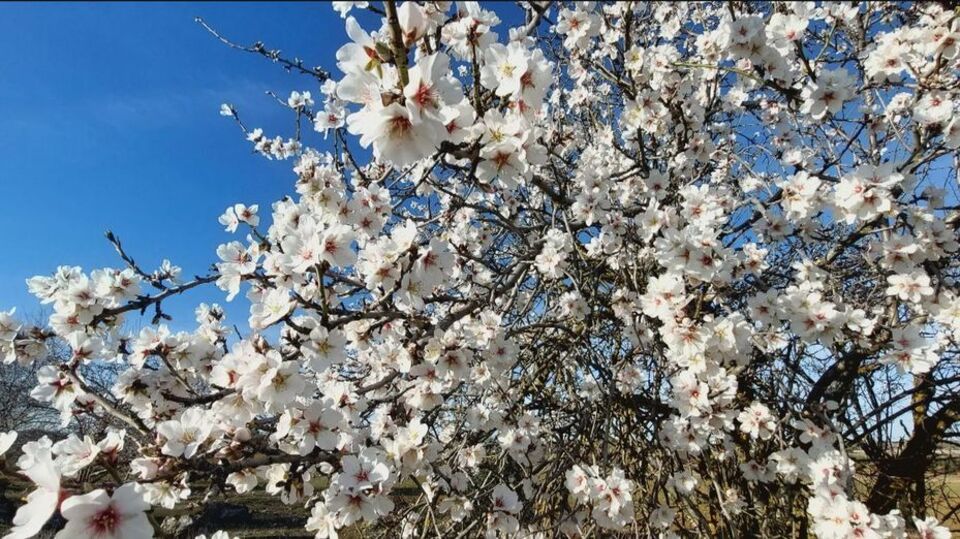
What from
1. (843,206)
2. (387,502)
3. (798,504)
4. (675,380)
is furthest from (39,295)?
(798,504)

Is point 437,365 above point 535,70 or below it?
below

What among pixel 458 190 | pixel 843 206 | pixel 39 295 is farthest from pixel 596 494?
pixel 458 190

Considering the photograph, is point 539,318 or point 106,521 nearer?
point 106,521

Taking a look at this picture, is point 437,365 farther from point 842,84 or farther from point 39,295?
point 842,84

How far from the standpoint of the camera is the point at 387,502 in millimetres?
2031

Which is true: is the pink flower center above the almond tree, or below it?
below

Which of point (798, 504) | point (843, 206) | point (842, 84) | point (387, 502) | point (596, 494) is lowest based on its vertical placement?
point (387, 502)

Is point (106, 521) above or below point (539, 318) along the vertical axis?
below

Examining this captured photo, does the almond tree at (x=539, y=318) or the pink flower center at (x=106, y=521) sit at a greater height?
the almond tree at (x=539, y=318)

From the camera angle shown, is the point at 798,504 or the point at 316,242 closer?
the point at 316,242

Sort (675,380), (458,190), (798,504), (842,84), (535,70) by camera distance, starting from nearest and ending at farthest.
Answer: (535,70)
(842,84)
(675,380)
(798,504)
(458,190)

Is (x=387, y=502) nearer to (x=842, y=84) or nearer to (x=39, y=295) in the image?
(x=39, y=295)

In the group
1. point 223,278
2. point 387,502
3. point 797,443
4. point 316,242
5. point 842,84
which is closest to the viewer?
point 316,242

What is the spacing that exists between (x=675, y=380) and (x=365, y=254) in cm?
168
